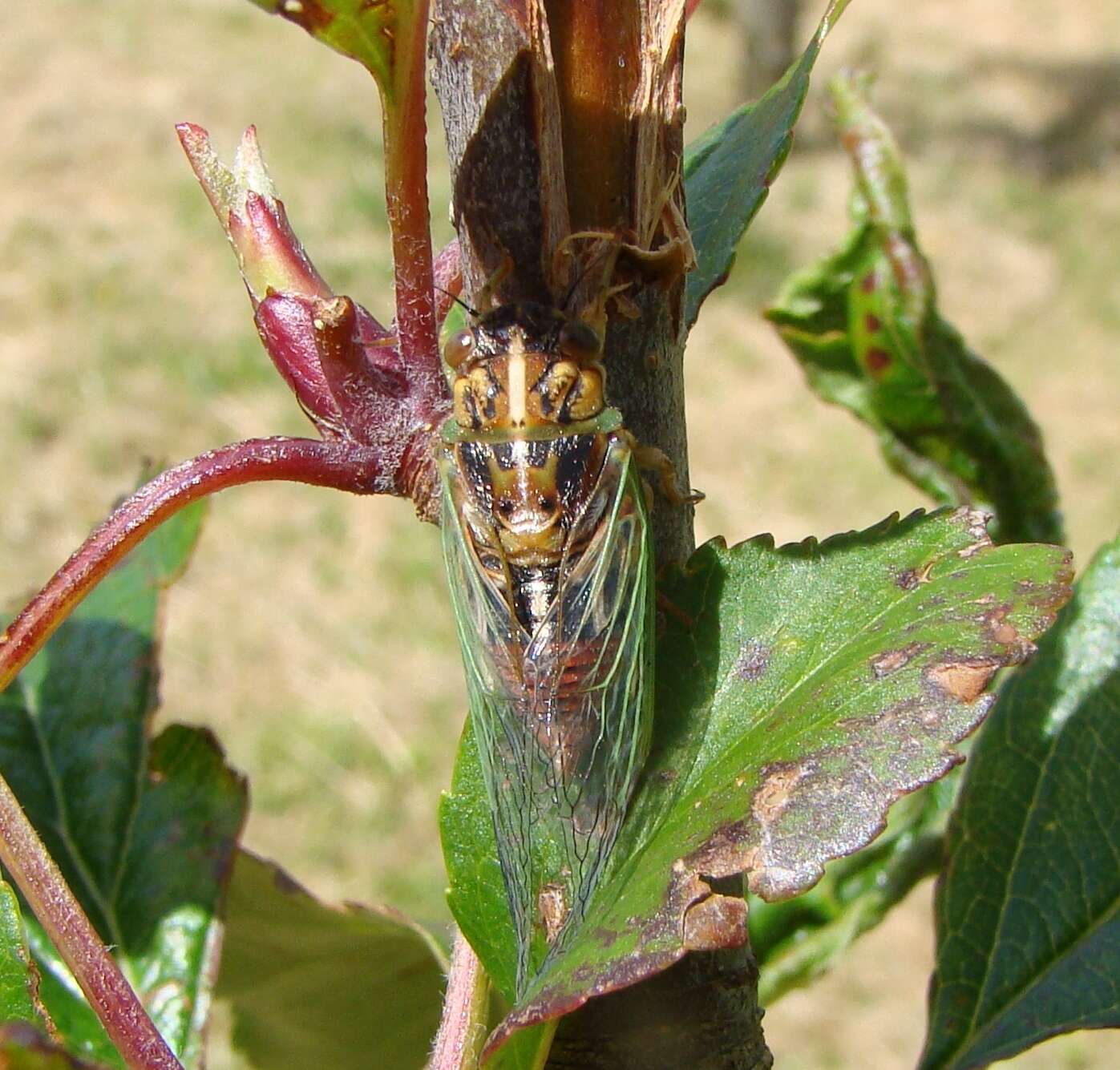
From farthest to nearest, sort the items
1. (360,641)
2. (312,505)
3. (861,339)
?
1. (312,505)
2. (360,641)
3. (861,339)

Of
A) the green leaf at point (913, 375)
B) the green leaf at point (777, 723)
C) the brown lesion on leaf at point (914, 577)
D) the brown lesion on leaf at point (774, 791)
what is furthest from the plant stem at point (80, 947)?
the green leaf at point (913, 375)

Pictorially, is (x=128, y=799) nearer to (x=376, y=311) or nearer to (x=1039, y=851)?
(x=1039, y=851)

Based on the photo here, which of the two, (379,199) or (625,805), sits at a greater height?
(379,199)

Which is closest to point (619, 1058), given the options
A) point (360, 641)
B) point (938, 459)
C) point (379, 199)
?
point (938, 459)

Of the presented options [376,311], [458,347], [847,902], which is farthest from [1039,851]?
[376,311]

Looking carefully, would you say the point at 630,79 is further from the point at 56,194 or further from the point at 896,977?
the point at 56,194

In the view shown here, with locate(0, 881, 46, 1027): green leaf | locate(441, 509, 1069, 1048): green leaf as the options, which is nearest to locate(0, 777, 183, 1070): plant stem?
locate(0, 881, 46, 1027): green leaf

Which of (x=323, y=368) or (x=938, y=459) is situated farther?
(x=938, y=459)

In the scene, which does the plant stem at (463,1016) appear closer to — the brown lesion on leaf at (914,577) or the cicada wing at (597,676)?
the cicada wing at (597,676)
